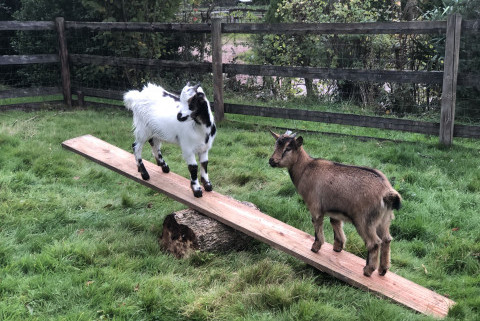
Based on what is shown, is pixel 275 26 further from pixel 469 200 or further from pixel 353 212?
pixel 353 212

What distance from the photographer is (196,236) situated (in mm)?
4227

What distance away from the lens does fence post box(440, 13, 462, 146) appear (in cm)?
681

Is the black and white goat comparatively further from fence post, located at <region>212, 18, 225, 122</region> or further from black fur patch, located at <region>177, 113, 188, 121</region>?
fence post, located at <region>212, 18, 225, 122</region>

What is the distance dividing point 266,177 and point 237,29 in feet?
11.3

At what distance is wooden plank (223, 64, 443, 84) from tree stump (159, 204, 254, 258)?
4069 mm

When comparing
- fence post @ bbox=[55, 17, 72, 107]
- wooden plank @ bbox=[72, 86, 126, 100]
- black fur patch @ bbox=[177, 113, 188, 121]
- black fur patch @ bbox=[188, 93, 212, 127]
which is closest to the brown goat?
black fur patch @ bbox=[188, 93, 212, 127]

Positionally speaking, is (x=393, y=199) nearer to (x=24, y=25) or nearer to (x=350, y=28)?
(x=350, y=28)

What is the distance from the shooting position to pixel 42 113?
9555 millimetres

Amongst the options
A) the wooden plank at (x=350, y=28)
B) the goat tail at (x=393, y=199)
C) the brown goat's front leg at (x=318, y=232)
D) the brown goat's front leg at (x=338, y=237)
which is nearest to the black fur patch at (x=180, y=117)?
the brown goat's front leg at (x=318, y=232)

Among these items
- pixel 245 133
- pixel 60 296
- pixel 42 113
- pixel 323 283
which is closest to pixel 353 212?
pixel 323 283

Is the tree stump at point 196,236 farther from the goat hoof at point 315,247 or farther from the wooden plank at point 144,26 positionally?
the wooden plank at point 144,26

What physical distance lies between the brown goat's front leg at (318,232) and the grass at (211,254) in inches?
9.9

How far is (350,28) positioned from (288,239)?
15.0 feet

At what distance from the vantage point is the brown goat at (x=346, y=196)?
3475 millimetres
